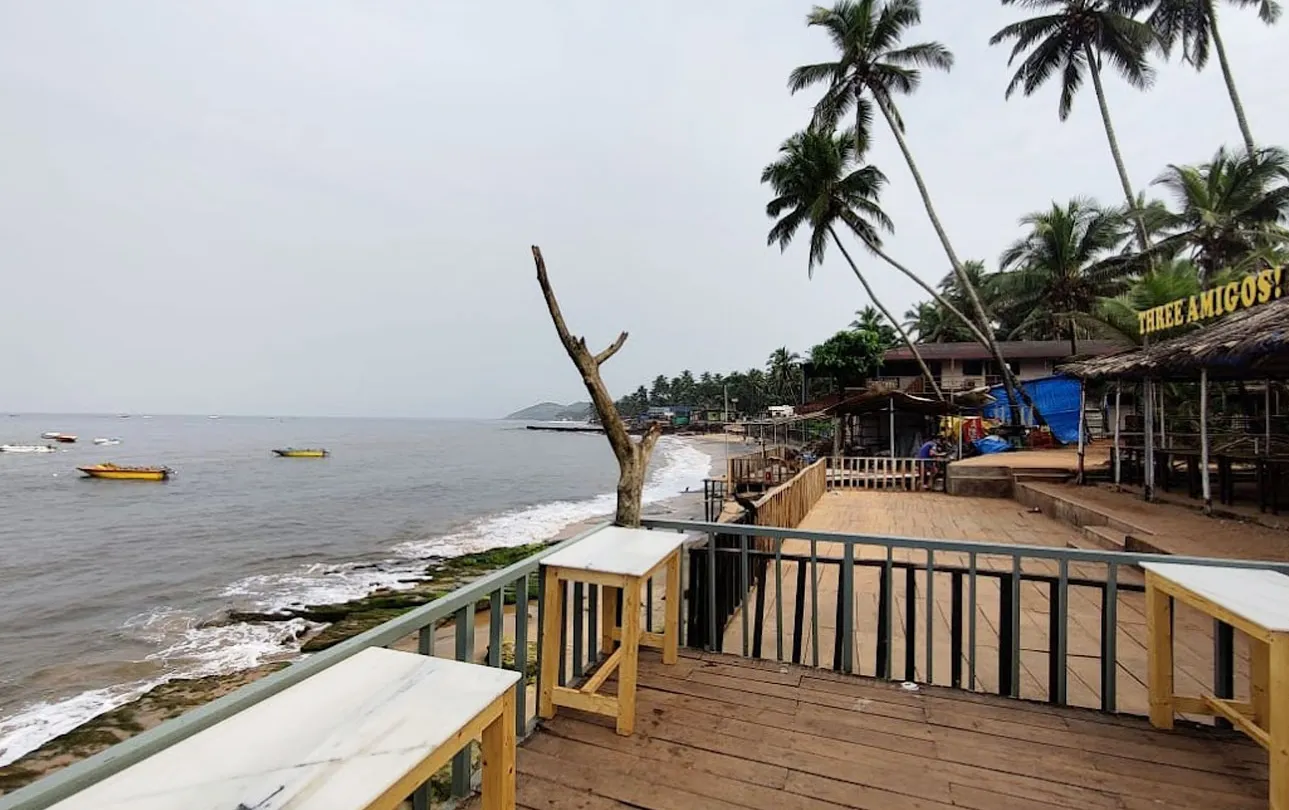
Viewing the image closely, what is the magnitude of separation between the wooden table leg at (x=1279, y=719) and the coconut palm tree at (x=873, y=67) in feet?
67.1

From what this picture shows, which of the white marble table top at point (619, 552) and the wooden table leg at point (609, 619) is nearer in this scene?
the white marble table top at point (619, 552)

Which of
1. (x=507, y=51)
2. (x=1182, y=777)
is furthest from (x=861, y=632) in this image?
→ (x=507, y=51)

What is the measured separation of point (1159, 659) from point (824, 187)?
21386 millimetres

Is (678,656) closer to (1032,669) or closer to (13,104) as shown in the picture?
(1032,669)

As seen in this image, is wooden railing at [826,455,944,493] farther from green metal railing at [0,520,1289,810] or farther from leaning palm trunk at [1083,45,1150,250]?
leaning palm trunk at [1083,45,1150,250]

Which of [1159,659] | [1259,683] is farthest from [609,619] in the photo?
[1259,683]

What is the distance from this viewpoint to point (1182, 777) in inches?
88.0

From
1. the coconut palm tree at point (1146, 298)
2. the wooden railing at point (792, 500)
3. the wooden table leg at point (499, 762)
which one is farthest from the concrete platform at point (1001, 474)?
the wooden table leg at point (499, 762)

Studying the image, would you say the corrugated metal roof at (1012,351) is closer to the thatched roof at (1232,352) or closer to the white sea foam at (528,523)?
the white sea foam at (528,523)

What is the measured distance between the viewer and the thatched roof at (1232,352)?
598 cm

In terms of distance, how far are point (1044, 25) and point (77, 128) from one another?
28.6 m

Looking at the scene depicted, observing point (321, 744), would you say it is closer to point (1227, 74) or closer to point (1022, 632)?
point (1022, 632)

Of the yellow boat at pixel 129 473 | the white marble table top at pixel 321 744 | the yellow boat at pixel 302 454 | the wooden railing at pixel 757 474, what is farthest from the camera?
the yellow boat at pixel 302 454

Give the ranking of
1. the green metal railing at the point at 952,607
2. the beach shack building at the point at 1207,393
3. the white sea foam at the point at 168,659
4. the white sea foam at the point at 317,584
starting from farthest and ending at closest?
the white sea foam at the point at 317,584, the white sea foam at the point at 168,659, the beach shack building at the point at 1207,393, the green metal railing at the point at 952,607
